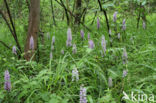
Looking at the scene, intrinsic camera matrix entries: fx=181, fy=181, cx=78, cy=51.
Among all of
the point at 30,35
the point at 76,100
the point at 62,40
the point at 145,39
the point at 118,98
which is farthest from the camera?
the point at 62,40

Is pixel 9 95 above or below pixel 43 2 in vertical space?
below

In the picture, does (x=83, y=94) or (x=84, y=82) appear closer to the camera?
(x=83, y=94)

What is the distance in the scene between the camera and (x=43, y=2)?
11.7ft

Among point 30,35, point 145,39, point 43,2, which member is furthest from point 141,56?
point 43,2

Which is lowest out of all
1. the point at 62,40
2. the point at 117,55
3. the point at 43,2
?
the point at 117,55

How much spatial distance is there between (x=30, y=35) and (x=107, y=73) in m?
1.21

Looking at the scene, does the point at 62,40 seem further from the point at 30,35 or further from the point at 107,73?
the point at 107,73

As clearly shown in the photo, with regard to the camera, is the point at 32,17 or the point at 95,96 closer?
the point at 95,96

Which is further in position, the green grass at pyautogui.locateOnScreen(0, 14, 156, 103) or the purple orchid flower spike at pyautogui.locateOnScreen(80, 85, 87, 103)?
the green grass at pyautogui.locateOnScreen(0, 14, 156, 103)

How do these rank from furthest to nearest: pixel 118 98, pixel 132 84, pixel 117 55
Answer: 1. pixel 117 55
2. pixel 132 84
3. pixel 118 98

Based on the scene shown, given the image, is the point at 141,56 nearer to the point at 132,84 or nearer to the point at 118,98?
the point at 132,84

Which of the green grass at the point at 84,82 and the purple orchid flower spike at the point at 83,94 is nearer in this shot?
the purple orchid flower spike at the point at 83,94

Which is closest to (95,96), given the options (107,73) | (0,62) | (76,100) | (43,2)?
(76,100)

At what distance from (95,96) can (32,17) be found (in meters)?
1.44
